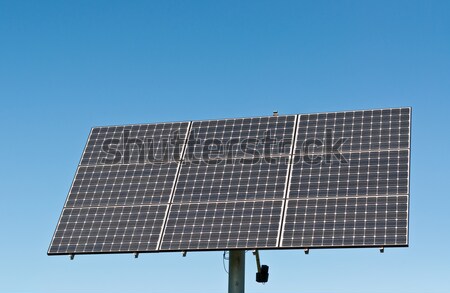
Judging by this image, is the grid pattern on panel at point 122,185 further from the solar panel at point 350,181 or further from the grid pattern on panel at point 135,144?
the solar panel at point 350,181

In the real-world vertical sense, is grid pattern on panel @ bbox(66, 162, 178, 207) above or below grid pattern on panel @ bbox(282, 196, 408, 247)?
above

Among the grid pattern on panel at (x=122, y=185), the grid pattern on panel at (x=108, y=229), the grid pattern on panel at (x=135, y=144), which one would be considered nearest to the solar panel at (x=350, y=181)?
the grid pattern on panel at (x=108, y=229)

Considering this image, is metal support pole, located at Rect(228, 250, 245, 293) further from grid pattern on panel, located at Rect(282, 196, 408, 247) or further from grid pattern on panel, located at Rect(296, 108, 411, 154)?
grid pattern on panel, located at Rect(296, 108, 411, 154)

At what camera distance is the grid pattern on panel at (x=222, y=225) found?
2756cm

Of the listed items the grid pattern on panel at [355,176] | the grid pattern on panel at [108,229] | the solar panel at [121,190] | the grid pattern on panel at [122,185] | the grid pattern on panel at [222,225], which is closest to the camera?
the grid pattern on panel at [222,225]

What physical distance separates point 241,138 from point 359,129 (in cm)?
420

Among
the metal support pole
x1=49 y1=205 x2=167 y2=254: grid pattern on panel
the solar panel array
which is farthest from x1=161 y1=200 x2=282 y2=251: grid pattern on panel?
the metal support pole

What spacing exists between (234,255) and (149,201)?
3685mm

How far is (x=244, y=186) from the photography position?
96.7 ft

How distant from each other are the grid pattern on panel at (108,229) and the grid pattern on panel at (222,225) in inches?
24.0

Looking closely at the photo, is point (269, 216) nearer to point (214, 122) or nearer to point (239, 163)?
point (239, 163)

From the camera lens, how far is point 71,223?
1182 inches

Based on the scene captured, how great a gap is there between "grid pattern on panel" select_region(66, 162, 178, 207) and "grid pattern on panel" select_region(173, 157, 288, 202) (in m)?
0.63

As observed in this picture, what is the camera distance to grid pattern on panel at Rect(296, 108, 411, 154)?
29.7 meters
